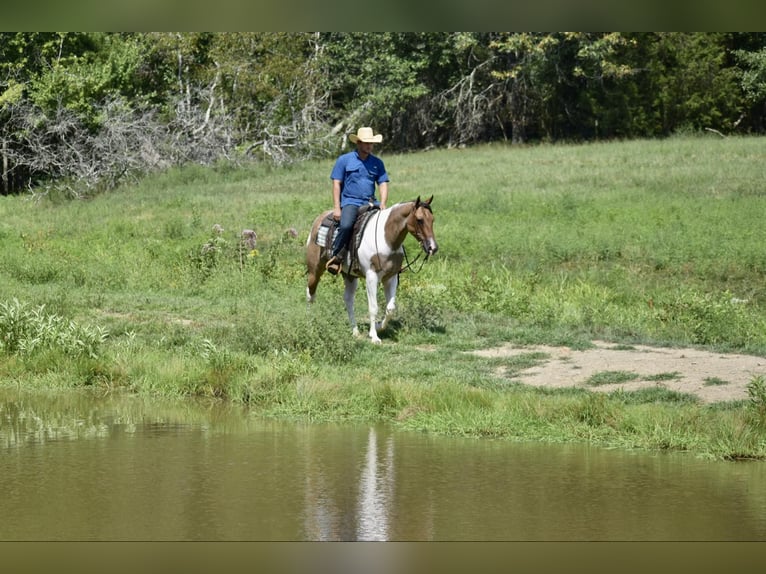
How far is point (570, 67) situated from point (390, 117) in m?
7.68

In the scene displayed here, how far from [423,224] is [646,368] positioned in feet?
9.95

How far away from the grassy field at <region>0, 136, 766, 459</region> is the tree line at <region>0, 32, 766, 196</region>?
2.83 meters

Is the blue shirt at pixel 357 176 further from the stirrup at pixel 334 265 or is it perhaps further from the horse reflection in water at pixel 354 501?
the horse reflection in water at pixel 354 501

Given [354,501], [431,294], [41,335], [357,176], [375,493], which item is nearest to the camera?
[354,501]

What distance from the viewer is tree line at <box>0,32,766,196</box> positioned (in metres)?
33.5

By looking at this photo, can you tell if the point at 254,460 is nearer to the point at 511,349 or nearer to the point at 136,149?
the point at 511,349

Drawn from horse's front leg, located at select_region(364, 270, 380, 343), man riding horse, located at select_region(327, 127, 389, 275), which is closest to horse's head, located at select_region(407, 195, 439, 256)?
man riding horse, located at select_region(327, 127, 389, 275)

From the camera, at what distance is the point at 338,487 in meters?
7.23

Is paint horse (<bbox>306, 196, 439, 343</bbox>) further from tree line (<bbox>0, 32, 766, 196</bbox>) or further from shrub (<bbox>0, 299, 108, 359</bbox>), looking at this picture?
tree line (<bbox>0, 32, 766, 196</bbox>)

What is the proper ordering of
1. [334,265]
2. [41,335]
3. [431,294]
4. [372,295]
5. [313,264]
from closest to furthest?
1. [41,335]
2. [372,295]
3. [334,265]
4. [313,264]
5. [431,294]

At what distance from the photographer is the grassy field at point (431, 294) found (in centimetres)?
994

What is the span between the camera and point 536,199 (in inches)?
993

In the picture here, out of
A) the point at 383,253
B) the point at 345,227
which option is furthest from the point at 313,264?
the point at 383,253

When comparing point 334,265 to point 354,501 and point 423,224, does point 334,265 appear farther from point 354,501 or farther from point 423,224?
point 354,501
